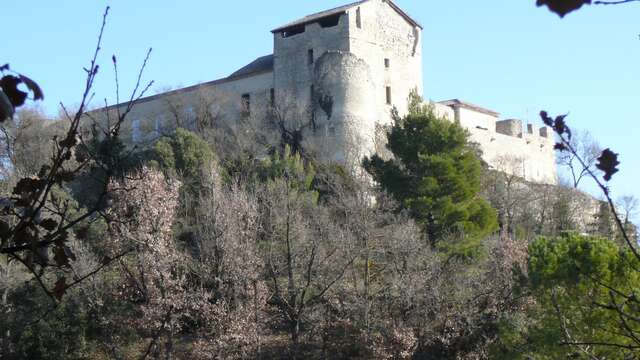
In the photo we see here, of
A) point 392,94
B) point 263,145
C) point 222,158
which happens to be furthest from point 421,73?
point 222,158

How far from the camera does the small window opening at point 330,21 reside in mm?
42969

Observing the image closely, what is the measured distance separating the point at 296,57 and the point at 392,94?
4838 mm

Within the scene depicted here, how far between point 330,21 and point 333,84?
351 centimetres

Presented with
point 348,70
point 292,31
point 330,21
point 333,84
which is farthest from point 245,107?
point 330,21

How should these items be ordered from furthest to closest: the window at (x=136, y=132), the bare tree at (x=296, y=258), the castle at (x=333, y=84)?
1. the window at (x=136, y=132)
2. the castle at (x=333, y=84)
3. the bare tree at (x=296, y=258)

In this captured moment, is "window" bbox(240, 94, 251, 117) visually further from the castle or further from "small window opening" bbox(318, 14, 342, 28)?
"small window opening" bbox(318, 14, 342, 28)

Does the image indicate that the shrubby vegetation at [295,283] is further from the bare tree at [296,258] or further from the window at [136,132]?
the window at [136,132]

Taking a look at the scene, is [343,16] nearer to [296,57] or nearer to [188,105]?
[296,57]

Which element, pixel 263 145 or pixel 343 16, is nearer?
pixel 263 145

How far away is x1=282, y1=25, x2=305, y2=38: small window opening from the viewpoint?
44.2m

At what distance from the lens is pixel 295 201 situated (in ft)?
93.8

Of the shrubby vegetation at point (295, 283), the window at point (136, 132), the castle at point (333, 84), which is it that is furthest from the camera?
the window at point (136, 132)

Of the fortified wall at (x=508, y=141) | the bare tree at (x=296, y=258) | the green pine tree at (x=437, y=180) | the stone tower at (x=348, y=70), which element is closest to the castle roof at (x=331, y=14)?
the stone tower at (x=348, y=70)

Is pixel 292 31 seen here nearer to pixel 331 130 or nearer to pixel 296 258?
pixel 331 130
